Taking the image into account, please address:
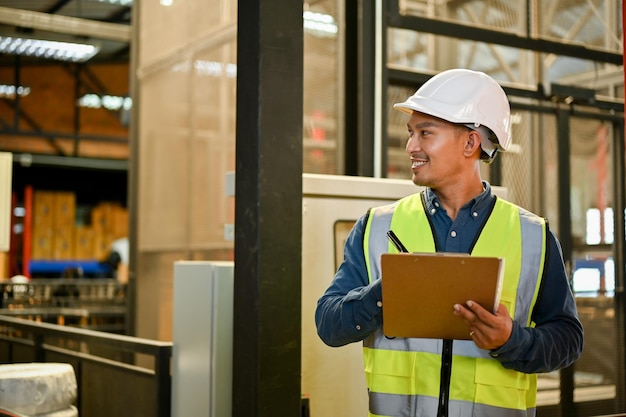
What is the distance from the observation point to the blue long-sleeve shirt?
197cm

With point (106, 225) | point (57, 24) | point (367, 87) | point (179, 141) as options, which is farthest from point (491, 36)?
point (106, 225)

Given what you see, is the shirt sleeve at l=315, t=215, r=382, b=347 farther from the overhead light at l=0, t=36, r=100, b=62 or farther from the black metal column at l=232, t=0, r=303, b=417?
the overhead light at l=0, t=36, r=100, b=62

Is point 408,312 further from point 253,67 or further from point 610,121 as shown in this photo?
point 610,121

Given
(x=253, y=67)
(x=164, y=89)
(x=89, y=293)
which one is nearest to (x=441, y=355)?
(x=253, y=67)


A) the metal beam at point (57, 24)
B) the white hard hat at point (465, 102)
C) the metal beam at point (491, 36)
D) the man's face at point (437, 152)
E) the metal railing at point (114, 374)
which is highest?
the metal beam at point (57, 24)

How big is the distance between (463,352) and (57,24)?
33.4 feet

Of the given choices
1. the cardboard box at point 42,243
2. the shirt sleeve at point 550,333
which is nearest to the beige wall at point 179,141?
the shirt sleeve at point 550,333

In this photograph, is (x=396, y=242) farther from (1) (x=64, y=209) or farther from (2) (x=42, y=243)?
(1) (x=64, y=209)

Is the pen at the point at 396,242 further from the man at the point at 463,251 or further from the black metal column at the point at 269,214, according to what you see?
the black metal column at the point at 269,214

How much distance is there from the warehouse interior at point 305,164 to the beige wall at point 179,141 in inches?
0.8

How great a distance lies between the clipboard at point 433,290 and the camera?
1801 mm

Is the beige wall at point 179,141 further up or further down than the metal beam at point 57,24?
further down

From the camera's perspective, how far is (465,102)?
2.14 m

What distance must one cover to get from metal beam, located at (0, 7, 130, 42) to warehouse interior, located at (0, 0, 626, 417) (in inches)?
1.7
